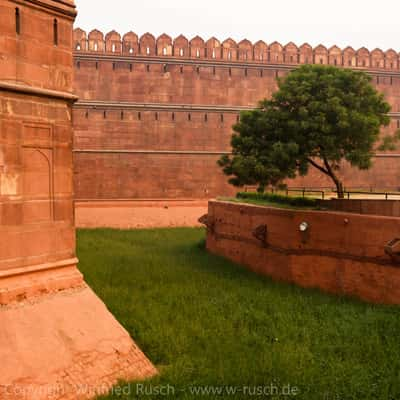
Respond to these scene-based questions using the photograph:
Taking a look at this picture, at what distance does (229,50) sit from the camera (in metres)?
22.1

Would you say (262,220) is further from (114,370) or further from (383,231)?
(114,370)

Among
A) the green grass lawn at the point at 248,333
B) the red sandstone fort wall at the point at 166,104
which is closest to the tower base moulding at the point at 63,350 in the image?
the green grass lawn at the point at 248,333

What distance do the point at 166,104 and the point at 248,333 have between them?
15.8m

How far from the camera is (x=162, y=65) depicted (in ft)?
70.8

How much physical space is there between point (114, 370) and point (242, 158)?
7631 millimetres

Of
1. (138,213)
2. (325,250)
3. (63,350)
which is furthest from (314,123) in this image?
(138,213)

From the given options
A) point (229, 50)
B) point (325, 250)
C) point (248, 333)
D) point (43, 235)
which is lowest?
point (248, 333)

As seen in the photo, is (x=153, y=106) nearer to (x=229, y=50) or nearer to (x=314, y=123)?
(x=229, y=50)

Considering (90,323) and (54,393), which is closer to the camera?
(54,393)

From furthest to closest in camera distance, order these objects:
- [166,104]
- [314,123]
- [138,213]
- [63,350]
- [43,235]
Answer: [166,104] < [138,213] < [314,123] < [43,235] < [63,350]

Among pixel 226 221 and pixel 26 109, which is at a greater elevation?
pixel 26 109

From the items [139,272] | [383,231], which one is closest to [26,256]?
[139,272]

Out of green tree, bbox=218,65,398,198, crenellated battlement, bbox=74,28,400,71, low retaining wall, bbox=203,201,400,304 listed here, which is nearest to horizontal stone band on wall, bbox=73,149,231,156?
crenellated battlement, bbox=74,28,400,71

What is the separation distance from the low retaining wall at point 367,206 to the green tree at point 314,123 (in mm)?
1227
